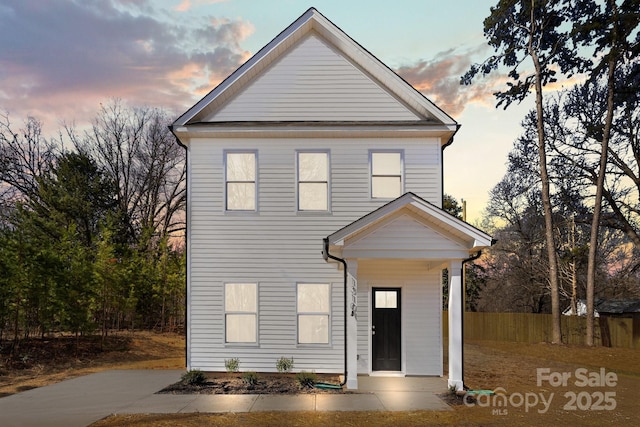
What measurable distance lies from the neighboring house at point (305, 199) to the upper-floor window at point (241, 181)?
0.03 metres

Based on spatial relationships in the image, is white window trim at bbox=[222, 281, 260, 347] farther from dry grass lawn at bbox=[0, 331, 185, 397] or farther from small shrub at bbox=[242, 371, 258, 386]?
dry grass lawn at bbox=[0, 331, 185, 397]

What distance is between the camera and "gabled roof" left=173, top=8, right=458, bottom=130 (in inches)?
496

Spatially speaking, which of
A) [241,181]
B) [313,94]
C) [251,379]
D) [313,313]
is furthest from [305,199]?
[251,379]

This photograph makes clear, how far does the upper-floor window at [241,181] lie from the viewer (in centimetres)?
1270

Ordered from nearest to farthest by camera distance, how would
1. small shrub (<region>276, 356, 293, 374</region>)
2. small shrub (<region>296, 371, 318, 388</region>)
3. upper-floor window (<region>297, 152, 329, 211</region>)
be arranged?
1. small shrub (<region>296, 371, 318, 388</region>)
2. small shrub (<region>276, 356, 293, 374</region>)
3. upper-floor window (<region>297, 152, 329, 211</region>)

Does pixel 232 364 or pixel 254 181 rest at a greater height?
pixel 254 181

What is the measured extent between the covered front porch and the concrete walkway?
624mm

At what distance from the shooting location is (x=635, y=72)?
67.3 ft

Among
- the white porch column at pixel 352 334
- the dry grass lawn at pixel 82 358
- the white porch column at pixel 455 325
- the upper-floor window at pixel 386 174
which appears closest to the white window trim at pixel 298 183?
the upper-floor window at pixel 386 174

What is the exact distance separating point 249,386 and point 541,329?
746 inches

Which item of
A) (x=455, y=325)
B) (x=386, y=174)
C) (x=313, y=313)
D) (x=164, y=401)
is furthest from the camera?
(x=386, y=174)

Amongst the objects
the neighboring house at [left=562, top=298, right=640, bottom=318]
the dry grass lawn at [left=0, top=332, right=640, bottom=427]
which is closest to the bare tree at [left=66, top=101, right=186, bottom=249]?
the dry grass lawn at [left=0, top=332, right=640, bottom=427]

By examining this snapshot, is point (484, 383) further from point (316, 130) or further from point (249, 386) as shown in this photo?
point (316, 130)

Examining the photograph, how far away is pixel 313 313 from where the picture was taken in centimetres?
1226
